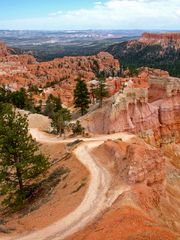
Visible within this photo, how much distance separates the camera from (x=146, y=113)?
70312 millimetres

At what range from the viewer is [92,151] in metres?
47.0

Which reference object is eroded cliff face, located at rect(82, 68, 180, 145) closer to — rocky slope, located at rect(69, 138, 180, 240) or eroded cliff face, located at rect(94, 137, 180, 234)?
rocky slope, located at rect(69, 138, 180, 240)

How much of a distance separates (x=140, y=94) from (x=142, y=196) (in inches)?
1448

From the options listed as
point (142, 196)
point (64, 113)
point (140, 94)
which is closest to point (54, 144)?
point (64, 113)

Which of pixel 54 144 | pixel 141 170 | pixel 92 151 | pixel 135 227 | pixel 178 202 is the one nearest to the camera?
pixel 135 227

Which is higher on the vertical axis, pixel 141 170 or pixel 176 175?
pixel 141 170

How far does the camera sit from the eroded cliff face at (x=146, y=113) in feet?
220

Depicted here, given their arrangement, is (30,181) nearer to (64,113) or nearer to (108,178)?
(108,178)

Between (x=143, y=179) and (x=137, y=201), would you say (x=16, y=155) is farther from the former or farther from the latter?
(x=137, y=201)

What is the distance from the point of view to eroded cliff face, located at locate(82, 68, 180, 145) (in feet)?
220

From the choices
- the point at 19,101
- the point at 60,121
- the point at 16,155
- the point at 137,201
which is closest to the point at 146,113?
the point at 60,121

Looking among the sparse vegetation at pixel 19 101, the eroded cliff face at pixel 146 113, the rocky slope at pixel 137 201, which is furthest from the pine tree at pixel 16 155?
the sparse vegetation at pixel 19 101

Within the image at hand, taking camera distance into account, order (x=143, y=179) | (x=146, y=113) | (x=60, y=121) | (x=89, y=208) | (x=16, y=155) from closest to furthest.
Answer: (x=89, y=208) < (x=143, y=179) < (x=16, y=155) < (x=60, y=121) < (x=146, y=113)

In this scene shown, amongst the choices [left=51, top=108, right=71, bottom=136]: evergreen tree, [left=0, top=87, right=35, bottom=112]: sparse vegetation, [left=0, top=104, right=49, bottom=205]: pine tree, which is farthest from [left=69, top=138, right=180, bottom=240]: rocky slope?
[left=0, top=87, right=35, bottom=112]: sparse vegetation
